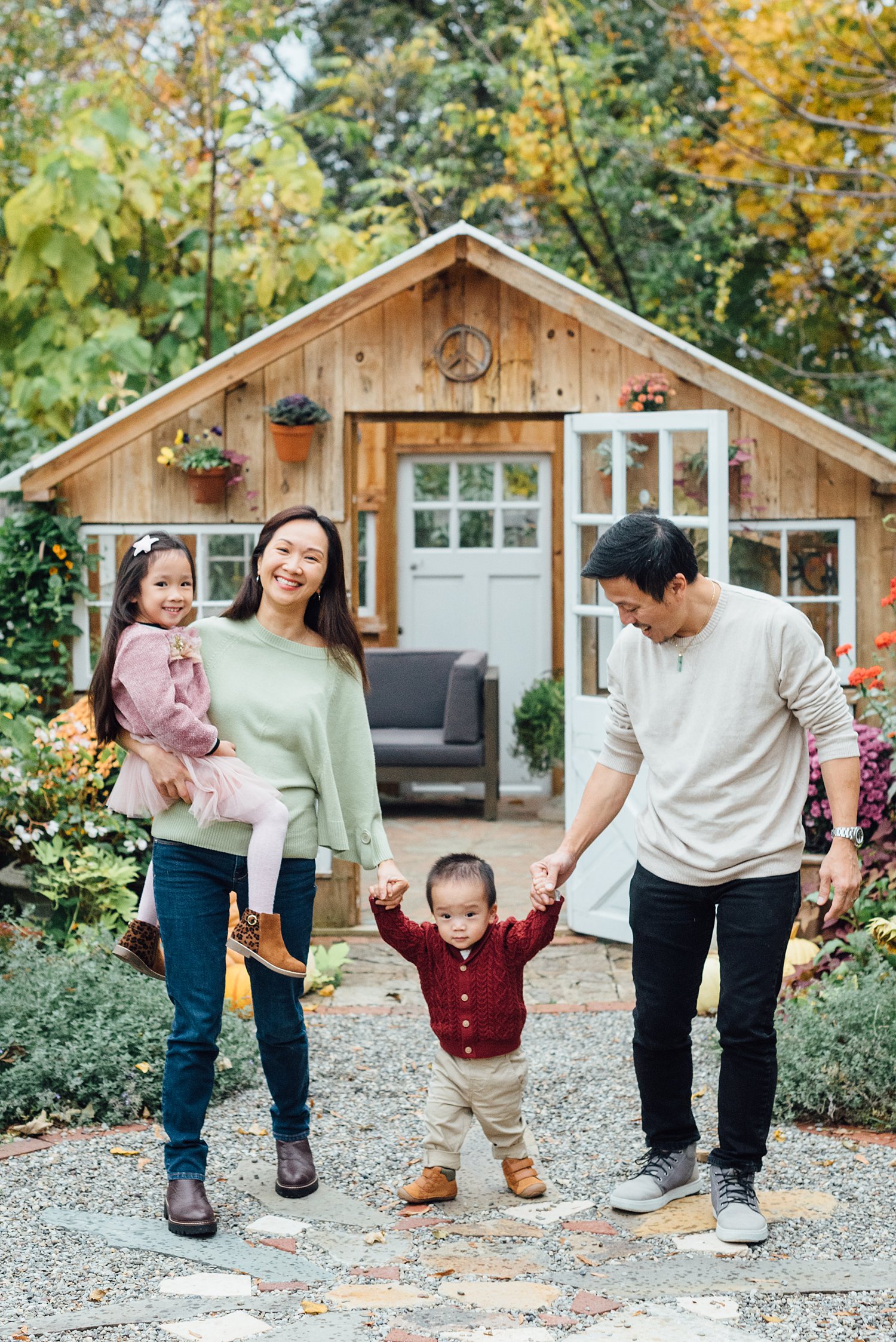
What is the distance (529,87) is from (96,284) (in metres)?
3.51

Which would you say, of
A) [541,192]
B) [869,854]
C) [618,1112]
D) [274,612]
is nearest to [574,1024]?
[618,1112]

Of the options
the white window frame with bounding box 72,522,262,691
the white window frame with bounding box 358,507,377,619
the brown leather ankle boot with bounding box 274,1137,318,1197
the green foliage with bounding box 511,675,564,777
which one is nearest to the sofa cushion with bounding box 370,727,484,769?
the green foliage with bounding box 511,675,564,777

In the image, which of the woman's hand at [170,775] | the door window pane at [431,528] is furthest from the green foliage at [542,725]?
the woman's hand at [170,775]

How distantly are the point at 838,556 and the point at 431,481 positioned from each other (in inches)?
170

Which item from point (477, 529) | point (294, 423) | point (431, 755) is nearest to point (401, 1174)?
point (294, 423)

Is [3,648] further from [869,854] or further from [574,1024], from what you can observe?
[869,854]

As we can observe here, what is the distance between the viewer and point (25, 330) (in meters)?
9.75

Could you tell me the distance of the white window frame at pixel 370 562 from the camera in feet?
32.5

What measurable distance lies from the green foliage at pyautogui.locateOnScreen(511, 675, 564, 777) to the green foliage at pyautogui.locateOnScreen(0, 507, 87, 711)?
3.83m

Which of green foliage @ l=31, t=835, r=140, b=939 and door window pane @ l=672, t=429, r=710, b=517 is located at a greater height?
door window pane @ l=672, t=429, r=710, b=517

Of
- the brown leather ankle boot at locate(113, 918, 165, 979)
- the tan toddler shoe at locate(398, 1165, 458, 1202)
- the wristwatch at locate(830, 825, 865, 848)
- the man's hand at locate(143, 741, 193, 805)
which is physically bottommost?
the tan toddler shoe at locate(398, 1165, 458, 1202)

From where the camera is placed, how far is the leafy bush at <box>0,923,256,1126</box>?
3.81m

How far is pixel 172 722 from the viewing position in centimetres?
296

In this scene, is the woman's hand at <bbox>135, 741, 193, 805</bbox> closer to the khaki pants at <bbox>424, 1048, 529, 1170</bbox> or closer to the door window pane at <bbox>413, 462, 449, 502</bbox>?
the khaki pants at <bbox>424, 1048, 529, 1170</bbox>
